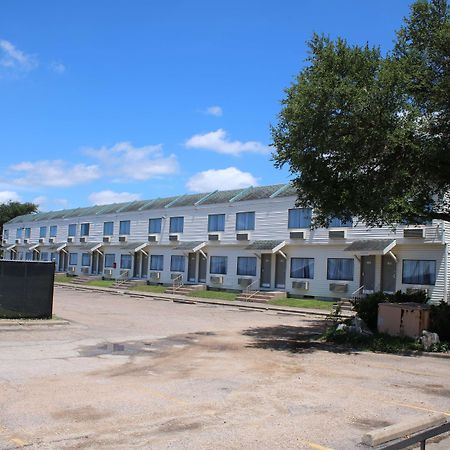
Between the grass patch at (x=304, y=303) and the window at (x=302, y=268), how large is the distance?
1.72 m

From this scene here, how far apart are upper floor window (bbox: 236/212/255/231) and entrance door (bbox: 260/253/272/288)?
2.37 metres

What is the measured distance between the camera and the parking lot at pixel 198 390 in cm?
652

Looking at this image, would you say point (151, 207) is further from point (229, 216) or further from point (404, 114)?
point (404, 114)

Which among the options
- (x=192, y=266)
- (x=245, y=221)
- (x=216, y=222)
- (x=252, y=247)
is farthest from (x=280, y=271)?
(x=192, y=266)

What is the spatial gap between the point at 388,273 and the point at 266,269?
9.55m

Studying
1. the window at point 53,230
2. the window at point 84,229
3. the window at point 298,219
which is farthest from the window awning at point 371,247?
the window at point 53,230

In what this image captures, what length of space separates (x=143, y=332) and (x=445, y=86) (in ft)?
38.2

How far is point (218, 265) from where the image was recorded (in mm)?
40938

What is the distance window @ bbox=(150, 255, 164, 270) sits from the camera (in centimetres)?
4625

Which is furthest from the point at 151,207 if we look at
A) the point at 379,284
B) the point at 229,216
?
the point at 379,284

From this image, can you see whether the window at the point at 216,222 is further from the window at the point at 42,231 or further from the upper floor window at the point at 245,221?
the window at the point at 42,231

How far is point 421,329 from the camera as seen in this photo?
1524 centimetres

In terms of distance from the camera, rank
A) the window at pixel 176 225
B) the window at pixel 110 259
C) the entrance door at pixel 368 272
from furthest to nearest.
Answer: the window at pixel 110 259
the window at pixel 176 225
the entrance door at pixel 368 272

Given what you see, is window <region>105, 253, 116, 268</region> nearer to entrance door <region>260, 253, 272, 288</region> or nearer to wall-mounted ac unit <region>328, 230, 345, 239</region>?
entrance door <region>260, 253, 272, 288</region>
